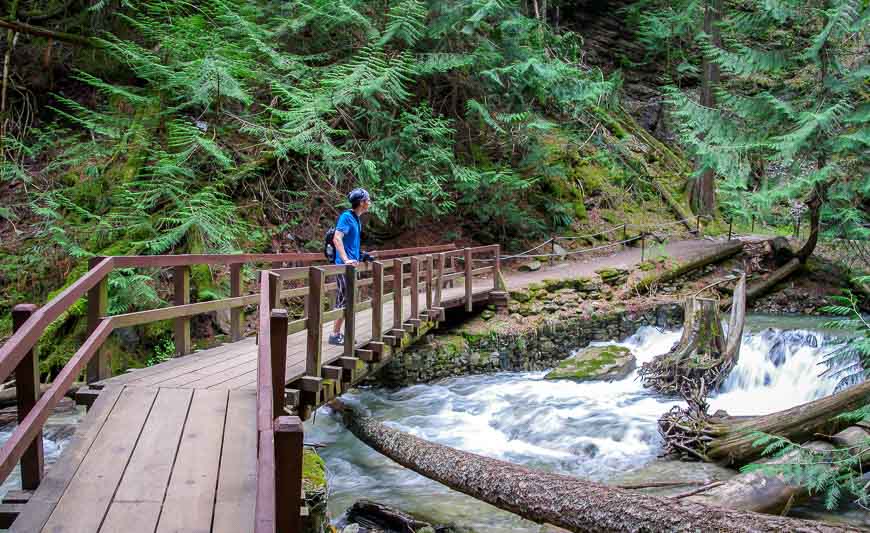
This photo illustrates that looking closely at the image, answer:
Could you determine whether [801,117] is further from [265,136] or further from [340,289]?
[265,136]

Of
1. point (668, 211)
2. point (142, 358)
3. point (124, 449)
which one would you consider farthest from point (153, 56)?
Result: point (668, 211)

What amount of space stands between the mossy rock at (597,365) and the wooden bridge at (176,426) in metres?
5.82

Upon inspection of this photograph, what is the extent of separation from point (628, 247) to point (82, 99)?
15759 millimetres

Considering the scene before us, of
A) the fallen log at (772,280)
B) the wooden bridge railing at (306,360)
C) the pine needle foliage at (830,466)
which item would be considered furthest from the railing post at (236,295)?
the fallen log at (772,280)

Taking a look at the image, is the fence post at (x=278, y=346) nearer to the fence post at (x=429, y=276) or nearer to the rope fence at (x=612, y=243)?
the fence post at (x=429, y=276)

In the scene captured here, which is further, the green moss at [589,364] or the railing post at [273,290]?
the green moss at [589,364]

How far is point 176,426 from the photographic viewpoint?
423cm

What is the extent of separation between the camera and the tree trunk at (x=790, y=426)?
6.84 m

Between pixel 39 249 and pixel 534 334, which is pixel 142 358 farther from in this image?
pixel 534 334

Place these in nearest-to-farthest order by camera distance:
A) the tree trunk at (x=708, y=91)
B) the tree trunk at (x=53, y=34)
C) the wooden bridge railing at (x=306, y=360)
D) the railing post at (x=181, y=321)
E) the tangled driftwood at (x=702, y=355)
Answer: the wooden bridge railing at (x=306, y=360) → the railing post at (x=181, y=321) → the tangled driftwood at (x=702, y=355) → the tree trunk at (x=53, y=34) → the tree trunk at (x=708, y=91)

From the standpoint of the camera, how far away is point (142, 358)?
10617 mm

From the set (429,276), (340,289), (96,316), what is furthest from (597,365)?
(96,316)

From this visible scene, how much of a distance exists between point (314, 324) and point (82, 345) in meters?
2.08

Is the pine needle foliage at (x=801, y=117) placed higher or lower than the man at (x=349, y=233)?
higher
